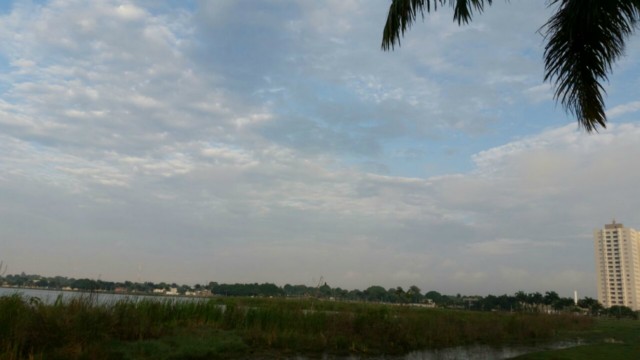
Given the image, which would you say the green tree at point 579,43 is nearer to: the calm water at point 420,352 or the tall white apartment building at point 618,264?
the calm water at point 420,352

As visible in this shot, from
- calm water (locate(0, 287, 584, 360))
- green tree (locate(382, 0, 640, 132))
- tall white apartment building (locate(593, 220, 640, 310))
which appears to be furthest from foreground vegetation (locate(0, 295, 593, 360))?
tall white apartment building (locate(593, 220, 640, 310))

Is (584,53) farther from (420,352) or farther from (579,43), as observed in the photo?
(420,352)

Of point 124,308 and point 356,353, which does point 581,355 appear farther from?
point 124,308

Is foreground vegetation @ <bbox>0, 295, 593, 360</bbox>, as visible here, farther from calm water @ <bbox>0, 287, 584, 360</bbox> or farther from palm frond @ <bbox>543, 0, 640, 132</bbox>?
palm frond @ <bbox>543, 0, 640, 132</bbox>

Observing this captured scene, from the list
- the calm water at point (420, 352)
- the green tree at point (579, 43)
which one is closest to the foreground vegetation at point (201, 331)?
the calm water at point (420, 352)

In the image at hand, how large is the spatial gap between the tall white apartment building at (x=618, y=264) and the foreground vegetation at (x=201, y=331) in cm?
9765

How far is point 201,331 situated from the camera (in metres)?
14.4

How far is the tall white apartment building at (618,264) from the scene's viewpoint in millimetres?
102625

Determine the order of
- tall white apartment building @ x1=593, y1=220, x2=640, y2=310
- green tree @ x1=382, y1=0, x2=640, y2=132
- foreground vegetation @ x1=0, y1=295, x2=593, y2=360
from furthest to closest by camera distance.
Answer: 1. tall white apartment building @ x1=593, y1=220, x2=640, y2=310
2. foreground vegetation @ x1=0, y1=295, x2=593, y2=360
3. green tree @ x1=382, y1=0, x2=640, y2=132

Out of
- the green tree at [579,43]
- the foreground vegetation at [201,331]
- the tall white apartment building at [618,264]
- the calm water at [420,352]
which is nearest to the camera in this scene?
the green tree at [579,43]

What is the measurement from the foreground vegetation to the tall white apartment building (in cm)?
9765

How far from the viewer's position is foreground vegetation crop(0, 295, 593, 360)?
999 centimetres

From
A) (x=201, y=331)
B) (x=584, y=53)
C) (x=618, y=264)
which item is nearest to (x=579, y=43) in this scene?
(x=584, y=53)

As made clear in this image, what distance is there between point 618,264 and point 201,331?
379 ft
